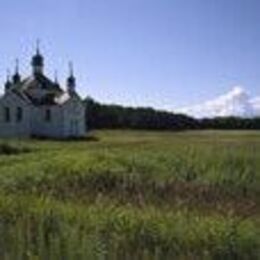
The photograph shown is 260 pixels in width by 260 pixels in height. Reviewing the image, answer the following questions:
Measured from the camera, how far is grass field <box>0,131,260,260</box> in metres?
11.2

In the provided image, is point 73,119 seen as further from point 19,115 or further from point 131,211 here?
point 131,211

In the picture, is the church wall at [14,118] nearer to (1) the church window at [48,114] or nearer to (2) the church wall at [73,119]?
(1) the church window at [48,114]

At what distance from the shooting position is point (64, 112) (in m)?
72.7

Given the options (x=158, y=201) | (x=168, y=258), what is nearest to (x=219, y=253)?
(x=168, y=258)

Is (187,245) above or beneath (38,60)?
beneath

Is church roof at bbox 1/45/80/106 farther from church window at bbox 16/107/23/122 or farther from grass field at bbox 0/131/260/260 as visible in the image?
grass field at bbox 0/131/260/260

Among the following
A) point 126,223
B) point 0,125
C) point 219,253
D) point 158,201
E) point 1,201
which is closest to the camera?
point 219,253

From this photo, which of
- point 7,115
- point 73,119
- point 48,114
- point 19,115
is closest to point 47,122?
point 48,114

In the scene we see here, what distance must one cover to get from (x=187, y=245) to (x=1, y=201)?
445 cm

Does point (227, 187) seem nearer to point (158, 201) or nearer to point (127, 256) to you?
point (158, 201)

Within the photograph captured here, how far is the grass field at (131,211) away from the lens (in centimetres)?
1120

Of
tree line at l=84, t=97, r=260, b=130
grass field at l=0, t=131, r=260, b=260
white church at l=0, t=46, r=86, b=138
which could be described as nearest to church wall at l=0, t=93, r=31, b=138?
white church at l=0, t=46, r=86, b=138

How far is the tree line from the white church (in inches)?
740

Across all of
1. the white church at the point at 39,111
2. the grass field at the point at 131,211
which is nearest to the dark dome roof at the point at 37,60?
the white church at the point at 39,111
